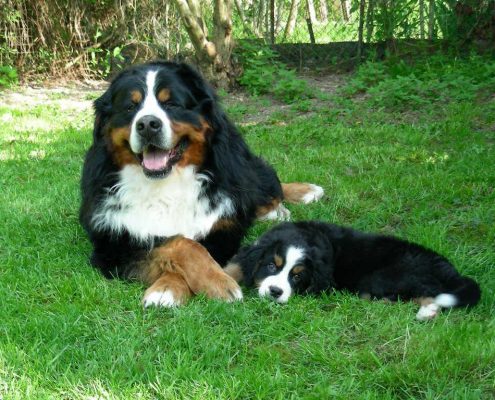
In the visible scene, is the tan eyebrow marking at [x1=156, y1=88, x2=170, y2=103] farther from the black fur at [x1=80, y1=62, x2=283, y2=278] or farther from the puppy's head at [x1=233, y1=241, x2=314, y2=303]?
the puppy's head at [x1=233, y1=241, x2=314, y2=303]

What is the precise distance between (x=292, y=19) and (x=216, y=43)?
74.6 inches

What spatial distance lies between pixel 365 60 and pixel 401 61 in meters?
0.89

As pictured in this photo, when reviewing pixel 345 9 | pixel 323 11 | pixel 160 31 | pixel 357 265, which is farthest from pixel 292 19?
pixel 357 265

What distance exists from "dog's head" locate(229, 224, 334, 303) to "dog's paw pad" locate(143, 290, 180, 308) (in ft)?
1.52

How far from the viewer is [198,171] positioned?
3711 mm

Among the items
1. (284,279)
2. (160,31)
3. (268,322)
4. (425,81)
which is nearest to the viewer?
(268,322)

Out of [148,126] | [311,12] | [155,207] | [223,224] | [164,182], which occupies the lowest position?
[223,224]

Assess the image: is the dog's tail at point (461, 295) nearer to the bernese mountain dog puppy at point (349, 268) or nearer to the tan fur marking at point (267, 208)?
the bernese mountain dog puppy at point (349, 268)

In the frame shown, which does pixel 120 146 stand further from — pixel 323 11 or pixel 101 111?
pixel 323 11

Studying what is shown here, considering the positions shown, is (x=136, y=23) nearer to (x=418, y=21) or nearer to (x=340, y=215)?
(x=418, y=21)

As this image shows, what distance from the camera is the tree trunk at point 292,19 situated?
9.88 m

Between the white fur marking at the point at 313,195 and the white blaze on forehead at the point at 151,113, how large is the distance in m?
1.58

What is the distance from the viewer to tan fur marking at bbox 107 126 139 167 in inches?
140

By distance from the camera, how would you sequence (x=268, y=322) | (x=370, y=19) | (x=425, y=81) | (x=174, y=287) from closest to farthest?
(x=268, y=322)
(x=174, y=287)
(x=425, y=81)
(x=370, y=19)
